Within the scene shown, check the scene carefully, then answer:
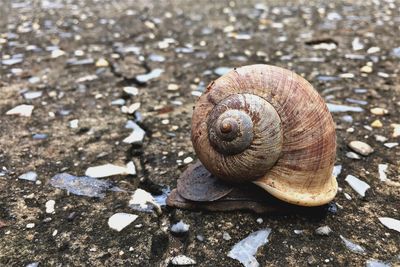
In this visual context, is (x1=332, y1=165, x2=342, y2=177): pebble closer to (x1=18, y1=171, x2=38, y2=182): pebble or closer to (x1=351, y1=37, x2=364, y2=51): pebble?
(x1=18, y1=171, x2=38, y2=182): pebble

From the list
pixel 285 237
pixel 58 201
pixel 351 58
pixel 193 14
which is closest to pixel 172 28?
pixel 193 14

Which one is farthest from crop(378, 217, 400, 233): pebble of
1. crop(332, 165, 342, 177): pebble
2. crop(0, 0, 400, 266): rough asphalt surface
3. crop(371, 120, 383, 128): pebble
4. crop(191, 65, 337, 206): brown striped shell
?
crop(371, 120, 383, 128): pebble

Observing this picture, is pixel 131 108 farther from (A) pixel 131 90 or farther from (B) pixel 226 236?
(B) pixel 226 236

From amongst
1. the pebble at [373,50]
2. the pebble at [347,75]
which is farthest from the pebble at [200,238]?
the pebble at [373,50]

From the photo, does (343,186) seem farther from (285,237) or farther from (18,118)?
(18,118)

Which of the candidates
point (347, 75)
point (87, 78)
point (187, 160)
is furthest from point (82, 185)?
point (347, 75)
